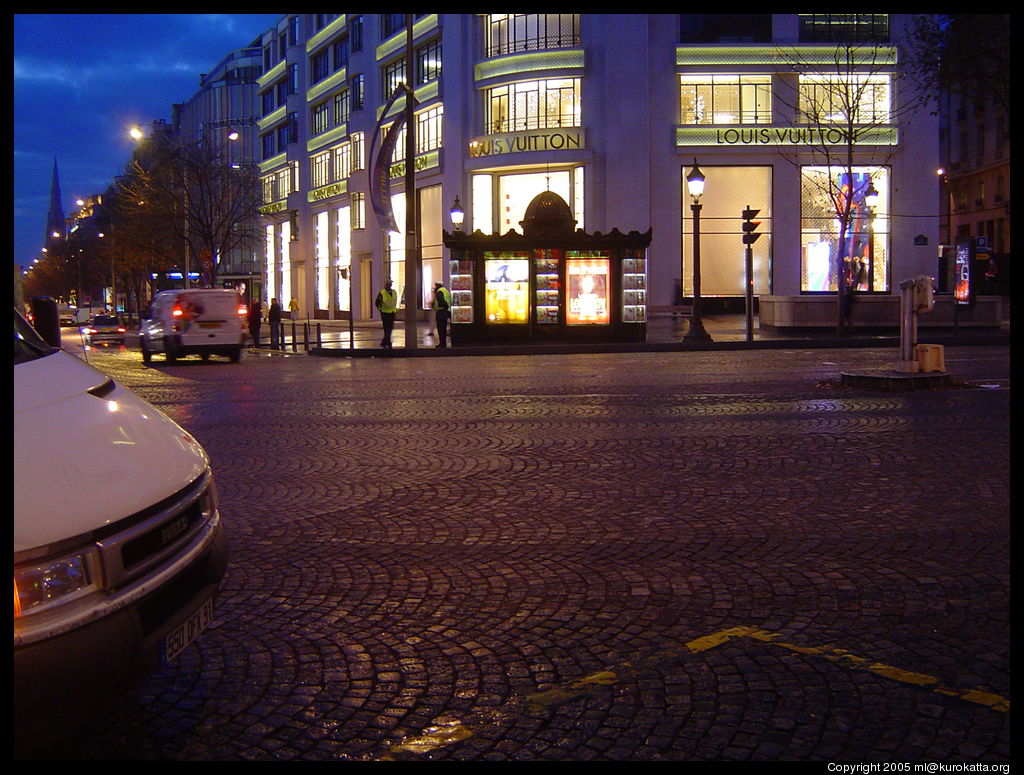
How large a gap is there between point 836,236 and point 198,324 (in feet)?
96.1

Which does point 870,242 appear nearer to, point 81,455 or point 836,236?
point 836,236

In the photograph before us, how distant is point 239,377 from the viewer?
19.9 m

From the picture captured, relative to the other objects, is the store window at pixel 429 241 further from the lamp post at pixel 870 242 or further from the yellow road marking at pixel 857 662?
the yellow road marking at pixel 857 662

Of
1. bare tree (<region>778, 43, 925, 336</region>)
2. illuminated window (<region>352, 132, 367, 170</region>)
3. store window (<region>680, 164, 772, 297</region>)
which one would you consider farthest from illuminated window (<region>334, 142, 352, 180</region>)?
bare tree (<region>778, 43, 925, 336</region>)

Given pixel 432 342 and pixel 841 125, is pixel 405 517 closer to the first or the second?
pixel 432 342

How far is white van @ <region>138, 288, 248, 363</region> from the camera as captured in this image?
81.4 feet

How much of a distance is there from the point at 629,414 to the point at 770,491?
468 cm

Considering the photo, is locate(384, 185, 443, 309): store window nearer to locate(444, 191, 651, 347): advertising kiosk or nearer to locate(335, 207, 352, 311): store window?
locate(335, 207, 352, 311): store window

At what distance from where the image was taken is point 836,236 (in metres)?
44.7

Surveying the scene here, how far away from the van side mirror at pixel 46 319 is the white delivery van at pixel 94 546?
102 centimetres

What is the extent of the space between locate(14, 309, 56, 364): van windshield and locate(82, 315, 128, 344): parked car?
38810 mm

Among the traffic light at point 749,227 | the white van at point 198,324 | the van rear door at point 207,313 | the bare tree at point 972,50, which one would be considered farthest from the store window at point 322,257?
the bare tree at point 972,50

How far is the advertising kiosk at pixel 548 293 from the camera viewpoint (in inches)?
1067

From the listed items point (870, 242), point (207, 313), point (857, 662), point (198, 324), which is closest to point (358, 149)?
point (870, 242)
